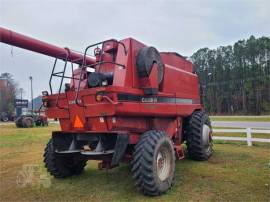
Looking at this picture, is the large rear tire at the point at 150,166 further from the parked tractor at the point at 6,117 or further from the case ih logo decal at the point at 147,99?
the parked tractor at the point at 6,117

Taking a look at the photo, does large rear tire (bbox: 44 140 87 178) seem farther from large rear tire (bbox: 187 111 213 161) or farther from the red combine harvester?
large rear tire (bbox: 187 111 213 161)

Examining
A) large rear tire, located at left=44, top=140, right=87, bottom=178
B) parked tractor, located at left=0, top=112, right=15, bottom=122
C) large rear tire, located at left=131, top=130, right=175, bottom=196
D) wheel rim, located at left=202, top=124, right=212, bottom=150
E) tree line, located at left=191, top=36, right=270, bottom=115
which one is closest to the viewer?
large rear tire, located at left=131, top=130, right=175, bottom=196

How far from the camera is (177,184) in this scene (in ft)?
19.3

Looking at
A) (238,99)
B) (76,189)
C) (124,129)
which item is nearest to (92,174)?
(76,189)

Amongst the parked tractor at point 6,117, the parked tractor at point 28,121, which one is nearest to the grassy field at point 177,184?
the parked tractor at point 28,121

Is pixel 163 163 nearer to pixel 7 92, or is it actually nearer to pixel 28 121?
pixel 28 121

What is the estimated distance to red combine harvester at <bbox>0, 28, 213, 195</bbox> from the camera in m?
5.07

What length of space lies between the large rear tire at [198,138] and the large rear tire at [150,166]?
234 cm

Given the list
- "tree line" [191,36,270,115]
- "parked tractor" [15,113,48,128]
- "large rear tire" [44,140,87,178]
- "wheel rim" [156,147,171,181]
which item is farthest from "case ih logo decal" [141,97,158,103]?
"tree line" [191,36,270,115]

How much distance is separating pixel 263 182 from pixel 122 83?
137 inches

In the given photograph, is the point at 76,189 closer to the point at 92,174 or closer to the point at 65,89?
the point at 92,174

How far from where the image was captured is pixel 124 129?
548cm

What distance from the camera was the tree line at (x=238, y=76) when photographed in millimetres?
60812

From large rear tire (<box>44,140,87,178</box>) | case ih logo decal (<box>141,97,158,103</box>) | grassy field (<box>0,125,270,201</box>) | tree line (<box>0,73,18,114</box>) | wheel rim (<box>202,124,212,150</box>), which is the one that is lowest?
grassy field (<box>0,125,270,201</box>)
